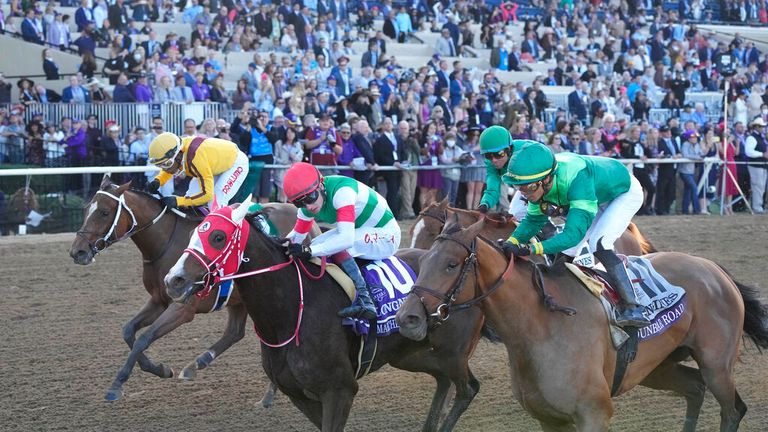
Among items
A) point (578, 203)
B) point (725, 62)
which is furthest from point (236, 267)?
point (725, 62)

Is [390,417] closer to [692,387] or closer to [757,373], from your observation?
[692,387]

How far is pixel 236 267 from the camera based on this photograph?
219 inches

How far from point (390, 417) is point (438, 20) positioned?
21.2 metres

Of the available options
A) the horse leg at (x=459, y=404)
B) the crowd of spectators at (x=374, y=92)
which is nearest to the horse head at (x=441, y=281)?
the horse leg at (x=459, y=404)

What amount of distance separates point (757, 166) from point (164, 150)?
13631 mm

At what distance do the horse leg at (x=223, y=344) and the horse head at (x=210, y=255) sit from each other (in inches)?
91.4

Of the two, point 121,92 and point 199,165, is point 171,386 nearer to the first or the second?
point 199,165

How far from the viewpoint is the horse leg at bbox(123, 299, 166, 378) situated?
24.5ft

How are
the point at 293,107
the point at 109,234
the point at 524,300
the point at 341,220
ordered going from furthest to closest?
1. the point at 293,107
2. the point at 109,234
3. the point at 341,220
4. the point at 524,300

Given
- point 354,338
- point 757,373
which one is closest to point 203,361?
point 354,338

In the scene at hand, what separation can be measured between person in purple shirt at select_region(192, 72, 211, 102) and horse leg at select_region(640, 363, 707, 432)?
11.9 meters

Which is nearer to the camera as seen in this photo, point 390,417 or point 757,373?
point 390,417

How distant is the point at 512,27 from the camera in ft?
93.7

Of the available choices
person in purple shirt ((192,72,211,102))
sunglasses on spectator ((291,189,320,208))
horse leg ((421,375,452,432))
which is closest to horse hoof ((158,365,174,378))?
horse leg ((421,375,452,432))
